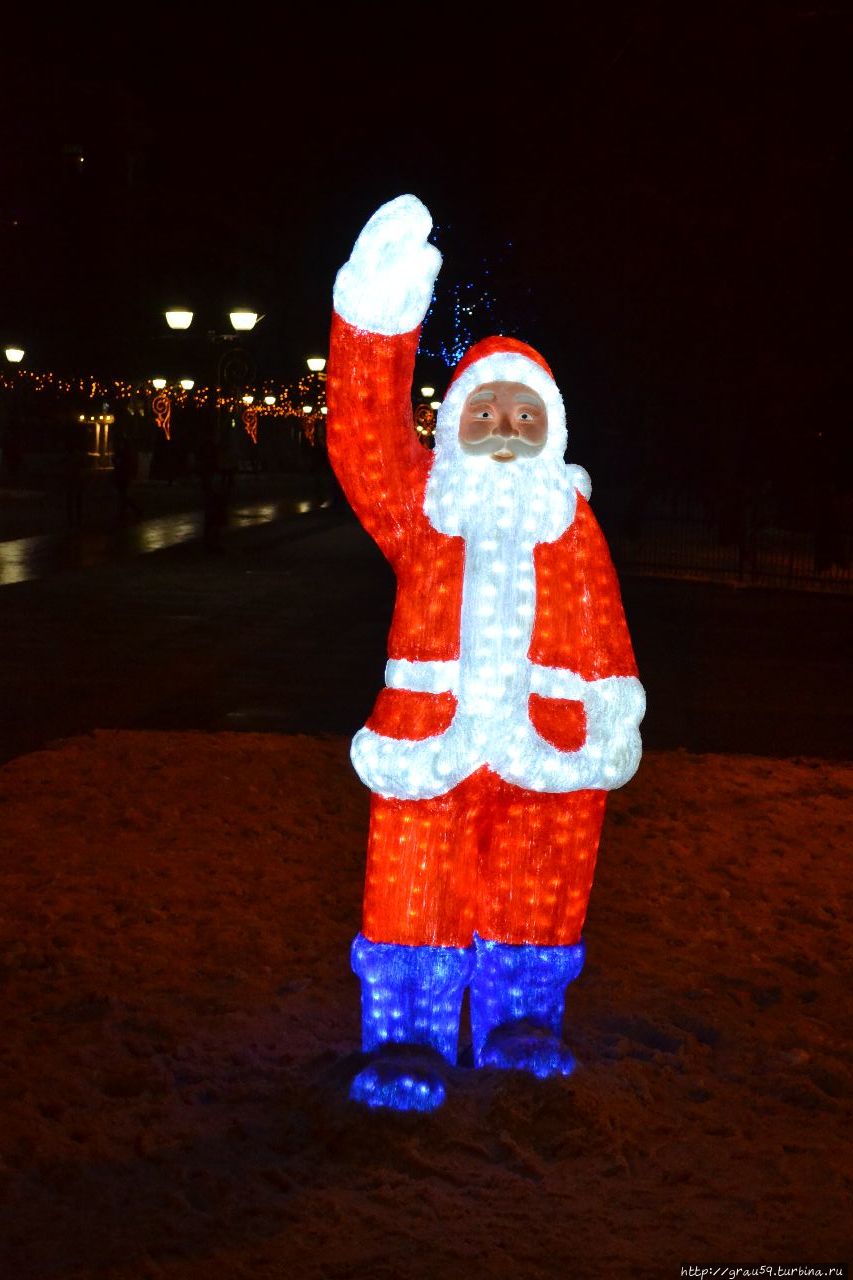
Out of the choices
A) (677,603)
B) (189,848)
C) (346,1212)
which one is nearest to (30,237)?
(677,603)

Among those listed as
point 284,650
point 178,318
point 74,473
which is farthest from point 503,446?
point 74,473

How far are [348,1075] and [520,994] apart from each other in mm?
506

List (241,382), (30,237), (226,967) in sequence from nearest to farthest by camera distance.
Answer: (226,967), (241,382), (30,237)

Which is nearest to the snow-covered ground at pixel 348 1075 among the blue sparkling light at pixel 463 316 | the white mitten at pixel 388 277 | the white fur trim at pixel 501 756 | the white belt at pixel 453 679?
the white fur trim at pixel 501 756

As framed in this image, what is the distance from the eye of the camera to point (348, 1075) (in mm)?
4180

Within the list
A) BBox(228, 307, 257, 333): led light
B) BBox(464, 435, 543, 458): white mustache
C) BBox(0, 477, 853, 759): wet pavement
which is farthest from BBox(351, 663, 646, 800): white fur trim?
BBox(228, 307, 257, 333): led light

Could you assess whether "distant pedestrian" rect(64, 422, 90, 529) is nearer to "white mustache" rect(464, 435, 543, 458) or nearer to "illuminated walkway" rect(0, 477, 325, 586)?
"illuminated walkway" rect(0, 477, 325, 586)

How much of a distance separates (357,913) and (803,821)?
2556 mm

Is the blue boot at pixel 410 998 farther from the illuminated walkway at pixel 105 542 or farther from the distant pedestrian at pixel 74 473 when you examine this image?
the distant pedestrian at pixel 74 473

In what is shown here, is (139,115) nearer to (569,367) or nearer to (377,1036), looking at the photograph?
(569,367)

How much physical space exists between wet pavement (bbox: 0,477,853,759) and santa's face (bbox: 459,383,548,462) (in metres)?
5.30

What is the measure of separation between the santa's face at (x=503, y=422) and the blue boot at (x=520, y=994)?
1327 mm

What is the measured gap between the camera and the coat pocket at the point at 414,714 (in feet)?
13.6

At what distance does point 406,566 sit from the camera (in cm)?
432
